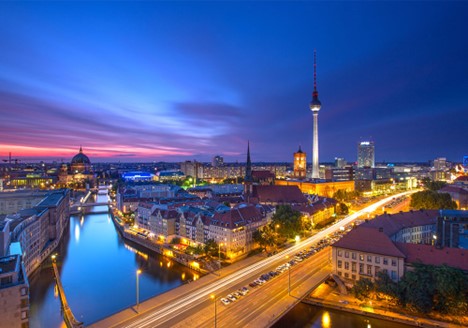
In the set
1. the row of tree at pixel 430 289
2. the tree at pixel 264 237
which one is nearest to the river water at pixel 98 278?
the tree at pixel 264 237

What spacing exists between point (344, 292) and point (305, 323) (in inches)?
236

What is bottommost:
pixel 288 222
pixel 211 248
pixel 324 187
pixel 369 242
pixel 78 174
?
pixel 211 248

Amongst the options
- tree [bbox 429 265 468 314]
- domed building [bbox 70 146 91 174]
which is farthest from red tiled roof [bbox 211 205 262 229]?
domed building [bbox 70 146 91 174]

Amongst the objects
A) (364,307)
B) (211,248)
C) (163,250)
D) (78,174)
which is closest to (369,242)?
(364,307)

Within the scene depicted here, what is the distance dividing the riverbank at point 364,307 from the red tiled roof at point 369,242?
14.8ft

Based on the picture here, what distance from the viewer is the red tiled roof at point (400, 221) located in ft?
110

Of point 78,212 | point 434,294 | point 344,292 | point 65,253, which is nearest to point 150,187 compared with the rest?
point 78,212

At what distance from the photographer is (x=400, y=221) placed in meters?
38.0

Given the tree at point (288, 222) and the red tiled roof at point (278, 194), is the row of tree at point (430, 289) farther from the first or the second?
the red tiled roof at point (278, 194)

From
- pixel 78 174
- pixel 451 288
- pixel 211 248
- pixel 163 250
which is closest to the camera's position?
pixel 451 288

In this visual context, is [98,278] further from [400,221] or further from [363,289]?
[400,221]

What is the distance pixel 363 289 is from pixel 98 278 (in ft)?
99.3

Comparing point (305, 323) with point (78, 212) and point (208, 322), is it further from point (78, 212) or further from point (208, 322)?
point (78, 212)

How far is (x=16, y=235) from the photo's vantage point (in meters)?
34.7
